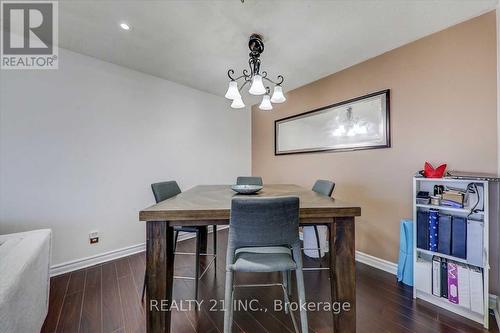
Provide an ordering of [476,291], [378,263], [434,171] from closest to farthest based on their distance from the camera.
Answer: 1. [476,291]
2. [434,171]
3. [378,263]

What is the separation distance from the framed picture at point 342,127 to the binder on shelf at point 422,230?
2.59 feet

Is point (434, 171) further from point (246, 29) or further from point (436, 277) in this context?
point (246, 29)

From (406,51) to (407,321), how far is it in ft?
8.05

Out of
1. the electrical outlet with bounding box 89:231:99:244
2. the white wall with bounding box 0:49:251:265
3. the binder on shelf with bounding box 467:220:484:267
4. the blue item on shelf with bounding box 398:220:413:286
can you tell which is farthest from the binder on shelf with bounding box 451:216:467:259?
the electrical outlet with bounding box 89:231:99:244

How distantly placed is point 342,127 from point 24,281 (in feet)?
10.1

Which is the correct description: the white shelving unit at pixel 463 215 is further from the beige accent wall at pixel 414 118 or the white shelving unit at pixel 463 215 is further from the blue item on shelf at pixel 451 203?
the beige accent wall at pixel 414 118

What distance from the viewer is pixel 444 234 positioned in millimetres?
1623

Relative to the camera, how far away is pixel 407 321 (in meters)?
1.50

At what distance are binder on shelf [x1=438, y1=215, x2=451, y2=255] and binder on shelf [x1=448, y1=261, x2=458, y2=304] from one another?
0.38 feet

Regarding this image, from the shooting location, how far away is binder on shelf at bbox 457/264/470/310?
1.51m

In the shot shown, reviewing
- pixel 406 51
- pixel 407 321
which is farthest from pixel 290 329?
pixel 406 51

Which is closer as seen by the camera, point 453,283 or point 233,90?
point 453,283

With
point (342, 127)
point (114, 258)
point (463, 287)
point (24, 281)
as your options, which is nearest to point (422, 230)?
point (463, 287)

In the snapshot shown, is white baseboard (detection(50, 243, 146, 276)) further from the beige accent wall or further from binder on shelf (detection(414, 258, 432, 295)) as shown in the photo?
binder on shelf (detection(414, 258, 432, 295))
